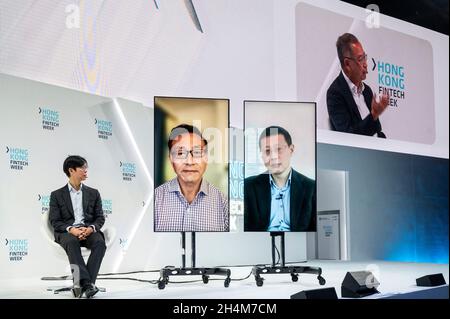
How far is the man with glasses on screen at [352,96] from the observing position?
17.9 ft

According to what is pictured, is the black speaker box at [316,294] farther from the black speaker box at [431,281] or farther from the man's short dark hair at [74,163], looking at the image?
the man's short dark hair at [74,163]

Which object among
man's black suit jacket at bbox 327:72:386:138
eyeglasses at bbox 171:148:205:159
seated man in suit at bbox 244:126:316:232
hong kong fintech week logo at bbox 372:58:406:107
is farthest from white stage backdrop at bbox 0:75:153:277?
hong kong fintech week logo at bbox 372:58:406:107

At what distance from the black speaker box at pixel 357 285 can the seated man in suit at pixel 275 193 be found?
683 mm

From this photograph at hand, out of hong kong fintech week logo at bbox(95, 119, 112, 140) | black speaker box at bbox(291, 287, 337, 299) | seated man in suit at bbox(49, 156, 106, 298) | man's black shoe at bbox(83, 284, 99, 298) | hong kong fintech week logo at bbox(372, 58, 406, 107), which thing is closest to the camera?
black speaker box at bbox(291, 287, 337, 299)

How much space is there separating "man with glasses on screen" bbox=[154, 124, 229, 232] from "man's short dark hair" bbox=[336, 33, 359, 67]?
2.00 metres

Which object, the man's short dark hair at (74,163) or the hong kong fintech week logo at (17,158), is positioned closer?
the man's short dark hair at (74,163)

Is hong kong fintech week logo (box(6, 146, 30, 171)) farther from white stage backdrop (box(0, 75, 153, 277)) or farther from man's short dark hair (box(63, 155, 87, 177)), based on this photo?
man's short dark hair (box(63, 155, 87, 177))

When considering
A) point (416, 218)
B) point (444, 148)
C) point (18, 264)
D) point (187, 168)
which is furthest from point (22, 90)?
point (416, 218)

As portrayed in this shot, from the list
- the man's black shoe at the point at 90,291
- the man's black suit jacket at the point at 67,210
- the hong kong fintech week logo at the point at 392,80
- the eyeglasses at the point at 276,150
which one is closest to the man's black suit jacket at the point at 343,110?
the hong kong fintech week logo at the point at 392,80

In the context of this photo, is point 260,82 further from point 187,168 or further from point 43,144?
point 43,144

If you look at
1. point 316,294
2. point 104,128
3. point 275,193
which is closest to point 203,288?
point 275,193

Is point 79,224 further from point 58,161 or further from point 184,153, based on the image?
point 58,161

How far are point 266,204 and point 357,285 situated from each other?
93 centimetres

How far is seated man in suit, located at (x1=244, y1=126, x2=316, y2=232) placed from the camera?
4.21 m
